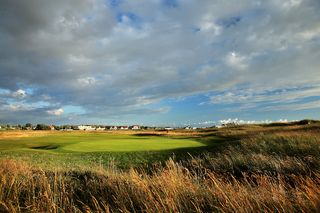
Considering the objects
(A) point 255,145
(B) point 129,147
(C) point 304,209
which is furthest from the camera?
(B) point 129,147

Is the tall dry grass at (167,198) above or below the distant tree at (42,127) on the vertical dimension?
below

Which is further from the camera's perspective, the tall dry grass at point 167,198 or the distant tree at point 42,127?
the distant tree at point 42,127

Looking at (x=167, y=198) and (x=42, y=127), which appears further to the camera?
(x=42, y=127)

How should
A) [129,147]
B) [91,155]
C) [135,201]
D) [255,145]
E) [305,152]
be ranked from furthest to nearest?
1. [129,147]
2. [91,155]
3. [255,145]
4. [305,152]
5. [135,201]

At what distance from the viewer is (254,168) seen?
520 inches

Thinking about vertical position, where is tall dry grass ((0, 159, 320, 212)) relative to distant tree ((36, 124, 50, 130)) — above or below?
below

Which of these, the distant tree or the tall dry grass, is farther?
the distant tree

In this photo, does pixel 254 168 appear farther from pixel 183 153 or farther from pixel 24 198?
pixel 183 153

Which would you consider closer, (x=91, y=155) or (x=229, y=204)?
(x=229, y=204)

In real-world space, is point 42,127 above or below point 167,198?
above

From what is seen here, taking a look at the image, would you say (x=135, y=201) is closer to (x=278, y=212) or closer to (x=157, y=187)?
(x=157, y=187)

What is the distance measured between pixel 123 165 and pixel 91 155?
17.9ft

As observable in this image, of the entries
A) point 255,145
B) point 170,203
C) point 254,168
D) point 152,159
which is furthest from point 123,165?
point 170,203

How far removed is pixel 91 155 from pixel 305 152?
15494mm
